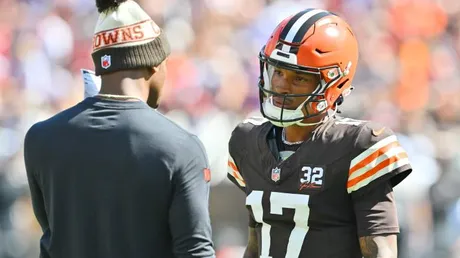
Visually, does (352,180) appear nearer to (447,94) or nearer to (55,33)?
(447,94)

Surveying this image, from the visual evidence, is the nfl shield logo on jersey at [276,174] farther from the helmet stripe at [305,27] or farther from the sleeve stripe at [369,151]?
the helmet stripe at [305,27]

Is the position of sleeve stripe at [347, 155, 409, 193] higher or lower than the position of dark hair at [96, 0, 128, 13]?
lower

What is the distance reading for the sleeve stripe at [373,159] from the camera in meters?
2.55

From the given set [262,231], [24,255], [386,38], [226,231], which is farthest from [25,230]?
[262,231]

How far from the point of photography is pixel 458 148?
592 centimetres

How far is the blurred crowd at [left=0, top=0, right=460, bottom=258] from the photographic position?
18.8 ft

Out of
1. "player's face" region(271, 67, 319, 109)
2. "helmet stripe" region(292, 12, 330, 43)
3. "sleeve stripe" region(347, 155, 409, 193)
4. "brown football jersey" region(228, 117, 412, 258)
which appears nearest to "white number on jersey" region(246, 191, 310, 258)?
"brown football jersey" region(228, 117, 412, 258)

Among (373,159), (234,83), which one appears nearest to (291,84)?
(373,159)

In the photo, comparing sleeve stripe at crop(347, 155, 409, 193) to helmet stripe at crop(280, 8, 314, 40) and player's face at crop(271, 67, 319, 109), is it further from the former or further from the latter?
helmet stripe at crop(280, 8, 314, 40)

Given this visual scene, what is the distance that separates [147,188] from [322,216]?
1.96 ft

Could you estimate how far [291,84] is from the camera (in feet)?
8.93

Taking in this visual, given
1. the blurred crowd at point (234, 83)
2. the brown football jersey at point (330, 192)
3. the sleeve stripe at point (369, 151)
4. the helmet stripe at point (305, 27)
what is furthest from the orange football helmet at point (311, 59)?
the blurred crowd at point (234, 83)

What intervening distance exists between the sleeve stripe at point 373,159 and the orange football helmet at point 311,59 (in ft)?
0.79

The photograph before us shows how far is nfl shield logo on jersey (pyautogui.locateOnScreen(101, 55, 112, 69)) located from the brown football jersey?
2.12 ft
